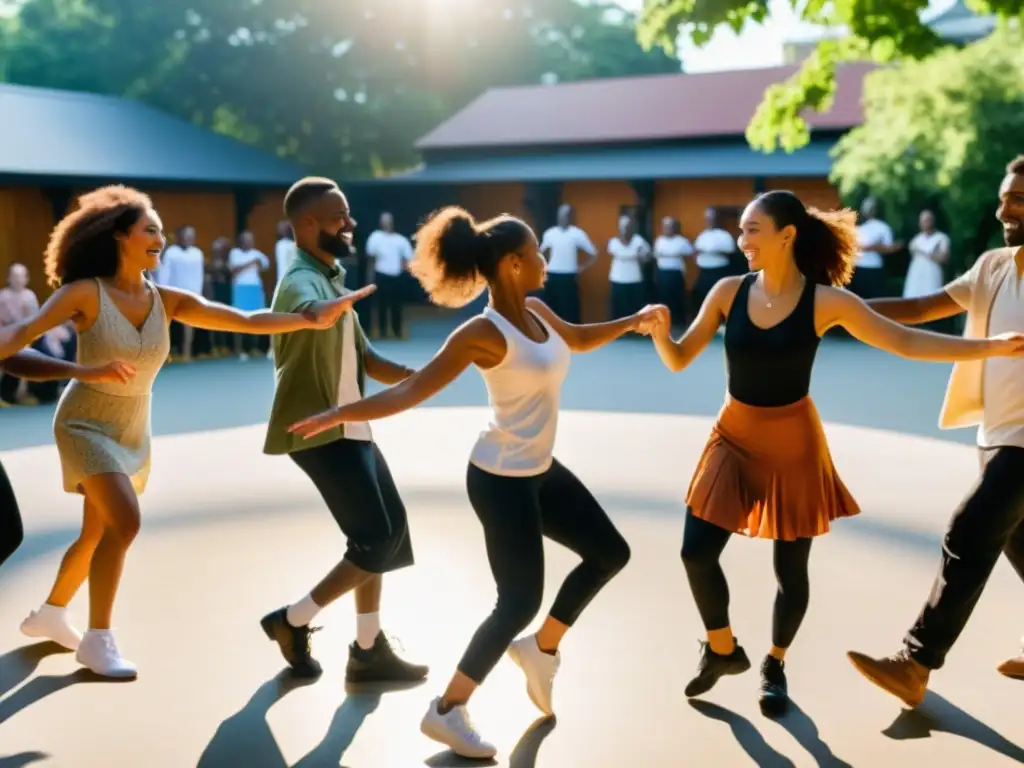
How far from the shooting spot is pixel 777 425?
4.39 meters

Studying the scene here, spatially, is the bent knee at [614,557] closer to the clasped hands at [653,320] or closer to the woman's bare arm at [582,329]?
the woman's bare arm at [582,329]

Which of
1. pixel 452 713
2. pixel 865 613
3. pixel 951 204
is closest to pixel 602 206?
pixel 951 204

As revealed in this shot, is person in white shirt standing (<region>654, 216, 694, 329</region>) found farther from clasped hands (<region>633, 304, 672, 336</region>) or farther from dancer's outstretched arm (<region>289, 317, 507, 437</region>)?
dancer's outstretched arm (<region>289, 317, 507, 437</region>)

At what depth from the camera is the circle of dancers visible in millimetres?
4023

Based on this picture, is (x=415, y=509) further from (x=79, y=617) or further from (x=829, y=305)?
(x=829, y=305)

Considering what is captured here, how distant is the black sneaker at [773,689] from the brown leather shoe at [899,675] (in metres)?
0.27

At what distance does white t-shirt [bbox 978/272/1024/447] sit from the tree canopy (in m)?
33.5

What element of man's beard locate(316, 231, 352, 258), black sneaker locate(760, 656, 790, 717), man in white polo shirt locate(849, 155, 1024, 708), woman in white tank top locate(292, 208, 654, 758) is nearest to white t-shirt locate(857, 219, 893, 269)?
man in white polo shirt locate(849, 155, 1024, 708)

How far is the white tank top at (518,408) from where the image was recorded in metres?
4.00

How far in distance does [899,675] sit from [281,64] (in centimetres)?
3514

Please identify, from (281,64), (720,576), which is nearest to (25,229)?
(720,576)

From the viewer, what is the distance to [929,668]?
14.5ft

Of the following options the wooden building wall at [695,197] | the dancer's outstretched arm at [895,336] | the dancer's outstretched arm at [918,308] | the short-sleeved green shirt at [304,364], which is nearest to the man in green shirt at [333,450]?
the short-sleeved green shirt at [304,364]

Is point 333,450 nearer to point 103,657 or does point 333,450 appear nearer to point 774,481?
point 103,657
